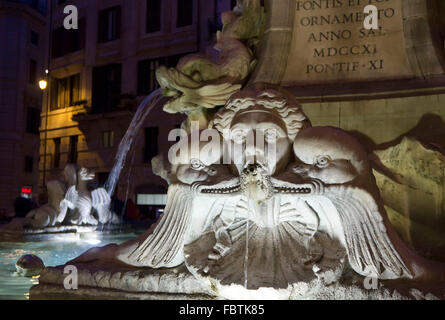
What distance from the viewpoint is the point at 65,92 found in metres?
26.1

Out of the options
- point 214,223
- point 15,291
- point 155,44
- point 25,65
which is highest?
point 25,65

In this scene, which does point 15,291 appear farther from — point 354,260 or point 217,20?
point 217,20

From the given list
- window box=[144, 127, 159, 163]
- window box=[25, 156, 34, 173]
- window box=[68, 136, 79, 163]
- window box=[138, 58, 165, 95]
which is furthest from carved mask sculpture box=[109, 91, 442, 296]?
window box=[25, 156, 34, 173]

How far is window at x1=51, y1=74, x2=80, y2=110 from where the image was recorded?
2539 cm

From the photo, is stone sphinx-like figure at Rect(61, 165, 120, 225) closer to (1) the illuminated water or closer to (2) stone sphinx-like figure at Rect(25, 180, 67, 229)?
(2) stone sphinx-like figure at Rect(25, 180, 67, 229)

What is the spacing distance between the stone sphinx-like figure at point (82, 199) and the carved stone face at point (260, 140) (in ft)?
21.4

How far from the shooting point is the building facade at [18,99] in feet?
101

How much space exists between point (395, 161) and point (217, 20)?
59.6 ft

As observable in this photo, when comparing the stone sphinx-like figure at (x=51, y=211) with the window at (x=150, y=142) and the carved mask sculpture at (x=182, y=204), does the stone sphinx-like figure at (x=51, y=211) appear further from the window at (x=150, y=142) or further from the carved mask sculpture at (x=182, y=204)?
the window at (x=150, y=142)

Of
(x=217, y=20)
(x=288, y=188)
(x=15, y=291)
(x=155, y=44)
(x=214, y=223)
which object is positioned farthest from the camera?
(x=155, y=44)

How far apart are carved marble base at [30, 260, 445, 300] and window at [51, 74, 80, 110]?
2297cm

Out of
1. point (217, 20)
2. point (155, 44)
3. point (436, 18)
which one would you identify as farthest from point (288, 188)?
point (155, 44)
